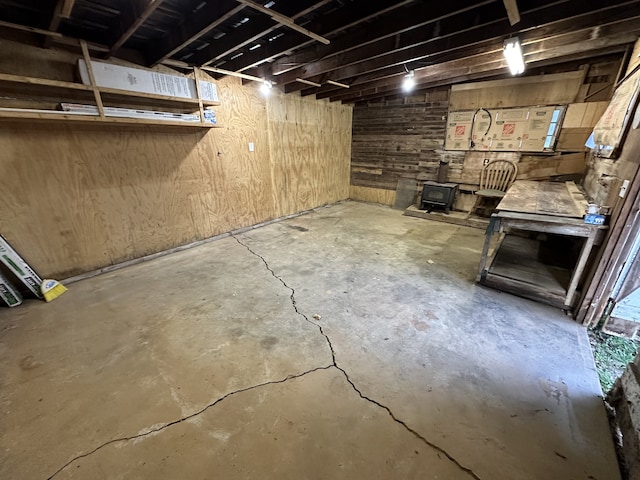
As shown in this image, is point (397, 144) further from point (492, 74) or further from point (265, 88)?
point (265, 88)

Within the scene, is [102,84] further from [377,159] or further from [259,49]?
[377,159]

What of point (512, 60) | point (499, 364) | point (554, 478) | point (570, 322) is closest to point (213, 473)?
point (554, 478)

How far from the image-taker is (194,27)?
2.16 m

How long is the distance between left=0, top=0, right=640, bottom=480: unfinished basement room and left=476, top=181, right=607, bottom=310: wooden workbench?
3cm

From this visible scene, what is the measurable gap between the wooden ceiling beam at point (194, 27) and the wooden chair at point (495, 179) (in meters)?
4.38

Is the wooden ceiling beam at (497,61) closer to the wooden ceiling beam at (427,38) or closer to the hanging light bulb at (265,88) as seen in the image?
the wooden ceiling beam at (427,38)

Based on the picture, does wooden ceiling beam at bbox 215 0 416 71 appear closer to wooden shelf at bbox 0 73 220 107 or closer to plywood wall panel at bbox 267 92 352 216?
wooden shelf at bbox 0 73 220 107

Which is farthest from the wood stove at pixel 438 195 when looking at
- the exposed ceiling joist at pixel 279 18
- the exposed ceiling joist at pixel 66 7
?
the exposed ceiling joist at pixel 66 7

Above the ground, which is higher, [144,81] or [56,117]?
[144,81]

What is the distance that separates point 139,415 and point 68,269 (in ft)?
7.67

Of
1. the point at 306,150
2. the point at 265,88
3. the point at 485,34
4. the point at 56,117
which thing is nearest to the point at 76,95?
the point at 56,117

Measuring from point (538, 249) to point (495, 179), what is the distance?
171 cm

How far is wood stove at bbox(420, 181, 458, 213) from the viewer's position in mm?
4855

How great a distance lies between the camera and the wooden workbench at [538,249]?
2.18 meters
